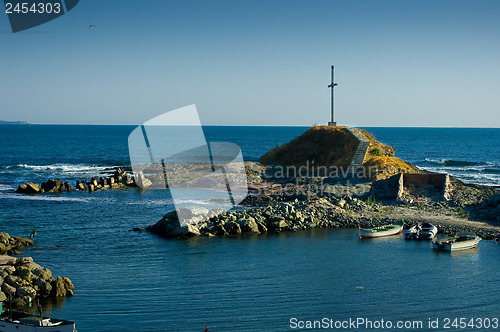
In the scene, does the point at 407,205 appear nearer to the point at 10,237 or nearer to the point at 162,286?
the point at 162,286

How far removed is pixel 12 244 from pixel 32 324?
13.3m

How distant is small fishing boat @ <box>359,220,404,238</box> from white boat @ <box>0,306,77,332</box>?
18.7 meters

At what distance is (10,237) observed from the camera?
28.2 meters

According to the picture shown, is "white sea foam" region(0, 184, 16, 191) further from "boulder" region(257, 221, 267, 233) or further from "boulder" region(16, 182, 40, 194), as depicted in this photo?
"boulder" region(257, 221, 267, 233)

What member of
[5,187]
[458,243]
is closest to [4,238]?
[458,243]

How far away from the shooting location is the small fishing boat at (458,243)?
27.6m

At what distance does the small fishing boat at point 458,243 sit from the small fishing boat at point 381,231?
276cm

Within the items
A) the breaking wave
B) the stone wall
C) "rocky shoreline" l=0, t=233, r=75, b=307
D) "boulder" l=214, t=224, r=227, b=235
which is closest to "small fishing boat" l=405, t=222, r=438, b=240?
the stone wall

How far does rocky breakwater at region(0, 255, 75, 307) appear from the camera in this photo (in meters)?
19.6

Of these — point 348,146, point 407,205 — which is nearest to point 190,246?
point 407,205

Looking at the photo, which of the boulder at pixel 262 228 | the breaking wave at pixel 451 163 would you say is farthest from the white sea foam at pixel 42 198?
the breaking wave at pixel 451 163

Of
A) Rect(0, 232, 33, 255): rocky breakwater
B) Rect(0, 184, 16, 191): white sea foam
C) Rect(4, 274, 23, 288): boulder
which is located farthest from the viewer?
Rect(0, 184, 16, 191): white sea foam

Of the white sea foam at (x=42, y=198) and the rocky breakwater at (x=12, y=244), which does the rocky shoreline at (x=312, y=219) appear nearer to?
the rocky breakwater at (x=12, y=244)

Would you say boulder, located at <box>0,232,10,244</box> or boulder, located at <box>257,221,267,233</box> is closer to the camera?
boulder, located at <box>0,232,10,244</box>
